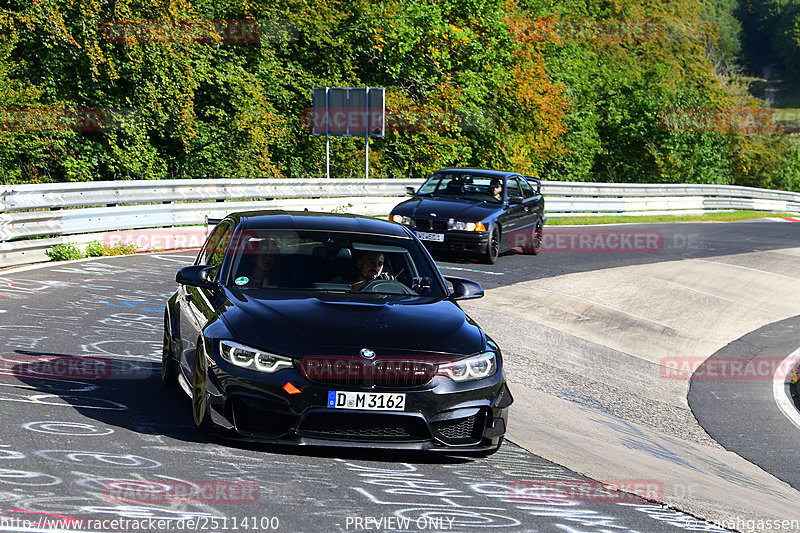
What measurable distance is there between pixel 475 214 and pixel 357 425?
12344 millimetres

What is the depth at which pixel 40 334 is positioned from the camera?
378 inches

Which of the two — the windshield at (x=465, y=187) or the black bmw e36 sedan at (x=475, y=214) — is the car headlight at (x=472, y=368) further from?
the windshield at (x=465, y=187)

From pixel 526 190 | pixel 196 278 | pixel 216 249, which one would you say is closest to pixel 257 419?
pixel 196 278

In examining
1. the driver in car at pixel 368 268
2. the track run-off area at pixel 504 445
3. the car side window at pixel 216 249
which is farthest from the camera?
the car side window at pixel 216 249

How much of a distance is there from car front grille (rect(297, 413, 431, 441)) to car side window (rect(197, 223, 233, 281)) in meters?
1.63

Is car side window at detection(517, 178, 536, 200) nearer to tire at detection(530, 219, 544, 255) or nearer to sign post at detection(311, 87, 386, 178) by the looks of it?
tire at detection(530, 219, 544, 255)

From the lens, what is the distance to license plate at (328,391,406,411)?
577 cm

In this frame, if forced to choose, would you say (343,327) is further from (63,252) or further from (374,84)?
(374,84)

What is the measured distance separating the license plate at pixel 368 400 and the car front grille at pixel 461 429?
0.91 feet

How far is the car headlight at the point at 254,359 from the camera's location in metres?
5.81

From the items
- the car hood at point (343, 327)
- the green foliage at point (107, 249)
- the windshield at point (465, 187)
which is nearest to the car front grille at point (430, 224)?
the windshield at point (465, 187)

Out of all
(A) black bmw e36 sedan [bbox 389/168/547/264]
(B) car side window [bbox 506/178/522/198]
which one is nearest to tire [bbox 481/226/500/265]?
(A) black bmw e36 sedan [bbox 389/168/547/264]

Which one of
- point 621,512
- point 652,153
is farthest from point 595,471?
point 652,153

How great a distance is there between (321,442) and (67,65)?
23120mm
